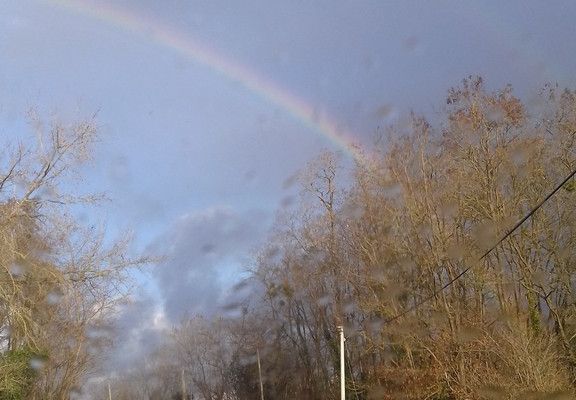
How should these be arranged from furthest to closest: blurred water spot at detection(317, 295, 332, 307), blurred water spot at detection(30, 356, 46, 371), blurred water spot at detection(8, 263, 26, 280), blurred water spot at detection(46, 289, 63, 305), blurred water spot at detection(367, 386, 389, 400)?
blurred water spot at detection(317, 295, 332, 307)
blurred water spot at detection(367, 386, 389, 400)
blurred water spot at detection(30, 356, 46, 371)
blurred water spot at detection(46, 289, 63, 305)
blurred water spot at detection(8, 263, 26, 280)

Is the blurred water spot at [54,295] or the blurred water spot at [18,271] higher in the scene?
the blurred water spot at [54,295]

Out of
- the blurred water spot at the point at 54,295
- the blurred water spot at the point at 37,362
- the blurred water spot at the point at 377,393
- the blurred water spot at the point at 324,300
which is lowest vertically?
the blurred water spot at the point at 377,393

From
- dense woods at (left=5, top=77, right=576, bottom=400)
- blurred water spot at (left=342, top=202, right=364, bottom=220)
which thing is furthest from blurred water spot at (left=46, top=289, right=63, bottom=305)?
blurred water spot at (left=342, top=202, right=364, bottom=220)

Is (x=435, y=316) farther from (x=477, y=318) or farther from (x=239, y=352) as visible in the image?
(x=239, y=352)

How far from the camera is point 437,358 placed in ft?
105

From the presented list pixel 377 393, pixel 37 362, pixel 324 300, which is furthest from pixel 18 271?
pixel 324 300

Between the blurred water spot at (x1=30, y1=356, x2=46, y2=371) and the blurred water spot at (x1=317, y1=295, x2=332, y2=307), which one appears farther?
the blurred water spot at (x1=317, y1=295, x2=332, y2=307)

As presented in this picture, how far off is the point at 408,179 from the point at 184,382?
171 ft

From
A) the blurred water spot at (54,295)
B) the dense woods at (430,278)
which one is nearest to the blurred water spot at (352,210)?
the dense woods at (430,278)

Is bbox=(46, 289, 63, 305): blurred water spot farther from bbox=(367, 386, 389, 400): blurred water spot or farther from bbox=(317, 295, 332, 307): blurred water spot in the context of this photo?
bbox=(317, 295, 332, 307): blurred water spot

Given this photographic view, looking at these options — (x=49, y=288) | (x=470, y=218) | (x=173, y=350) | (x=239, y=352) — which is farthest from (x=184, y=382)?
(x=49, y=288)

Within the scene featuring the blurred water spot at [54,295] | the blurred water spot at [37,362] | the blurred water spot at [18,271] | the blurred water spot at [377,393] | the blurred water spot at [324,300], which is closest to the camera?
the blurred water spot at [18,271]

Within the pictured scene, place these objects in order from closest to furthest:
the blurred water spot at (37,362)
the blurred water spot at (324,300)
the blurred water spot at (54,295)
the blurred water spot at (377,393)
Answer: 1. the blurred water spot at (54,295)
2. the blurred water spot at (37,362)
3. the blurred water spot at (377,393)
4. the blurred water spot at (324,300)

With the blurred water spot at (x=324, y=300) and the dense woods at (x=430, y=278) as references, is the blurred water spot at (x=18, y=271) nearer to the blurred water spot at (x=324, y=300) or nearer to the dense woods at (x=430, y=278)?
the dense woods at (x=430, y=278)
